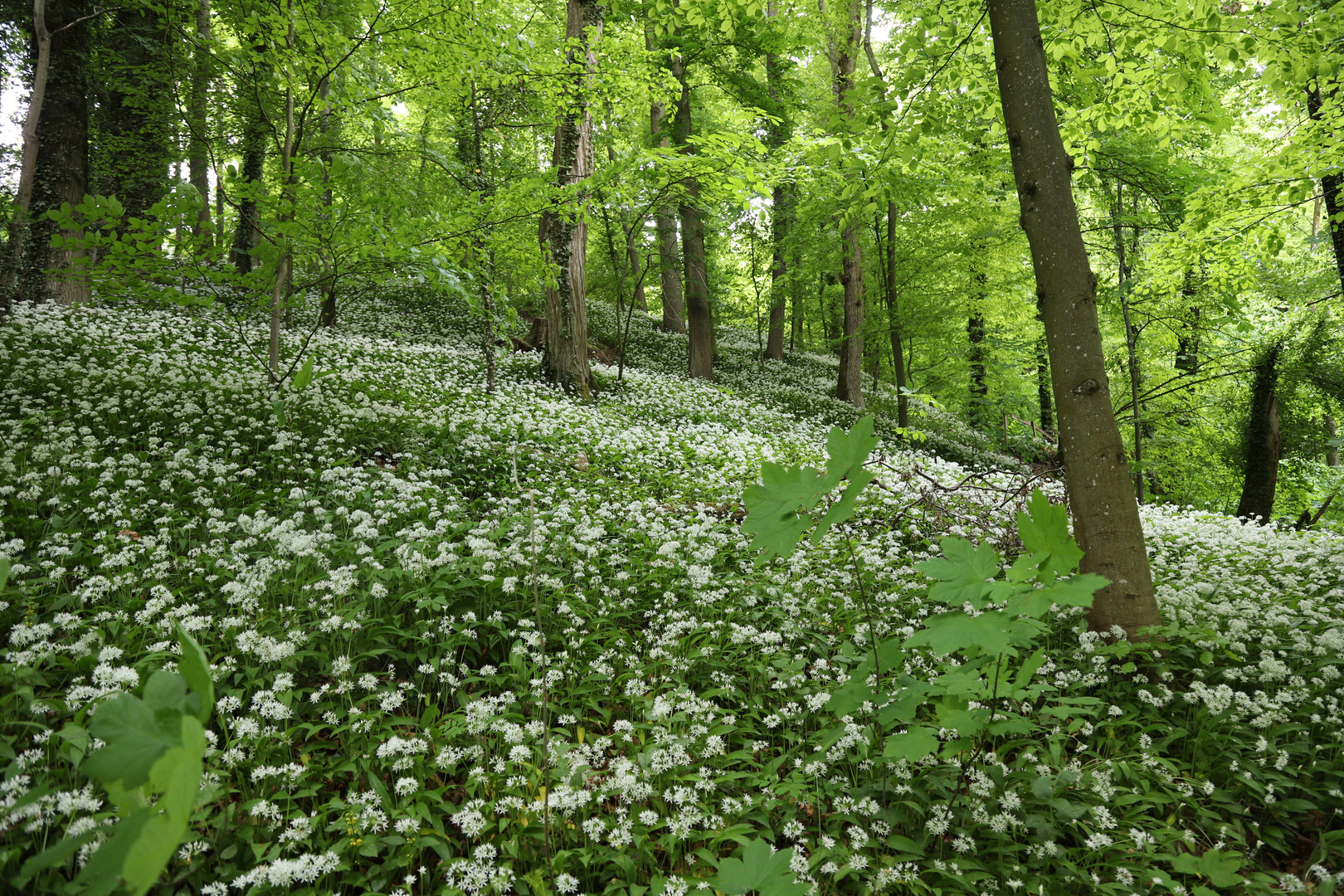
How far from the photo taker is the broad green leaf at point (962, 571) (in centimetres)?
189

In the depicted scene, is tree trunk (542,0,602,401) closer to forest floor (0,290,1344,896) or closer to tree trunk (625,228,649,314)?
tree trunk (625,228,649,314)

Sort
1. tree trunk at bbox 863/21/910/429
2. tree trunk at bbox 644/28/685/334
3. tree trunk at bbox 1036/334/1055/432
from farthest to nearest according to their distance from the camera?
tree trunk at bbox 1036/334/1055/432, tree trunk at bbox 644/28/685/334, tree trunk at bbox 863/21/910/429

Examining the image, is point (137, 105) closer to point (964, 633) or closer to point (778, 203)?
point (964, 633)

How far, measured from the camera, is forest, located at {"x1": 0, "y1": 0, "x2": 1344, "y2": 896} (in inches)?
91.3

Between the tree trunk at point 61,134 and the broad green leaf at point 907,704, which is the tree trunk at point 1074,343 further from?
the tree trunk at point 61,134

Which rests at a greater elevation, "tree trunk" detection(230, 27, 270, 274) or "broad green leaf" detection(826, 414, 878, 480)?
"tree trunk" detection(230, 27, 270, 274)

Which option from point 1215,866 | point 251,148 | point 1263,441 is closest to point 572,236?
point 251,148

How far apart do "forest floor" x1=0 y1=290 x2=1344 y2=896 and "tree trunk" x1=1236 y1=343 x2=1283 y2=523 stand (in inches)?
209

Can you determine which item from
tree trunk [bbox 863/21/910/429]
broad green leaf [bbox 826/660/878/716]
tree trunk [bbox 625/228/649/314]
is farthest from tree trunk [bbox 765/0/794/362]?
broad green leaf [bbox 826/660/878/716]

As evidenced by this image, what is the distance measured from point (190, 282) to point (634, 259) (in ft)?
47.7

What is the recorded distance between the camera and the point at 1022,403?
17.0 meters

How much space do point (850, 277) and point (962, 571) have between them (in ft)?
50.7

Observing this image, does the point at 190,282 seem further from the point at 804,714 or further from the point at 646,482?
the point at 804,714

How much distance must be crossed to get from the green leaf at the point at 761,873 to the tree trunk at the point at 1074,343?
325 cm
